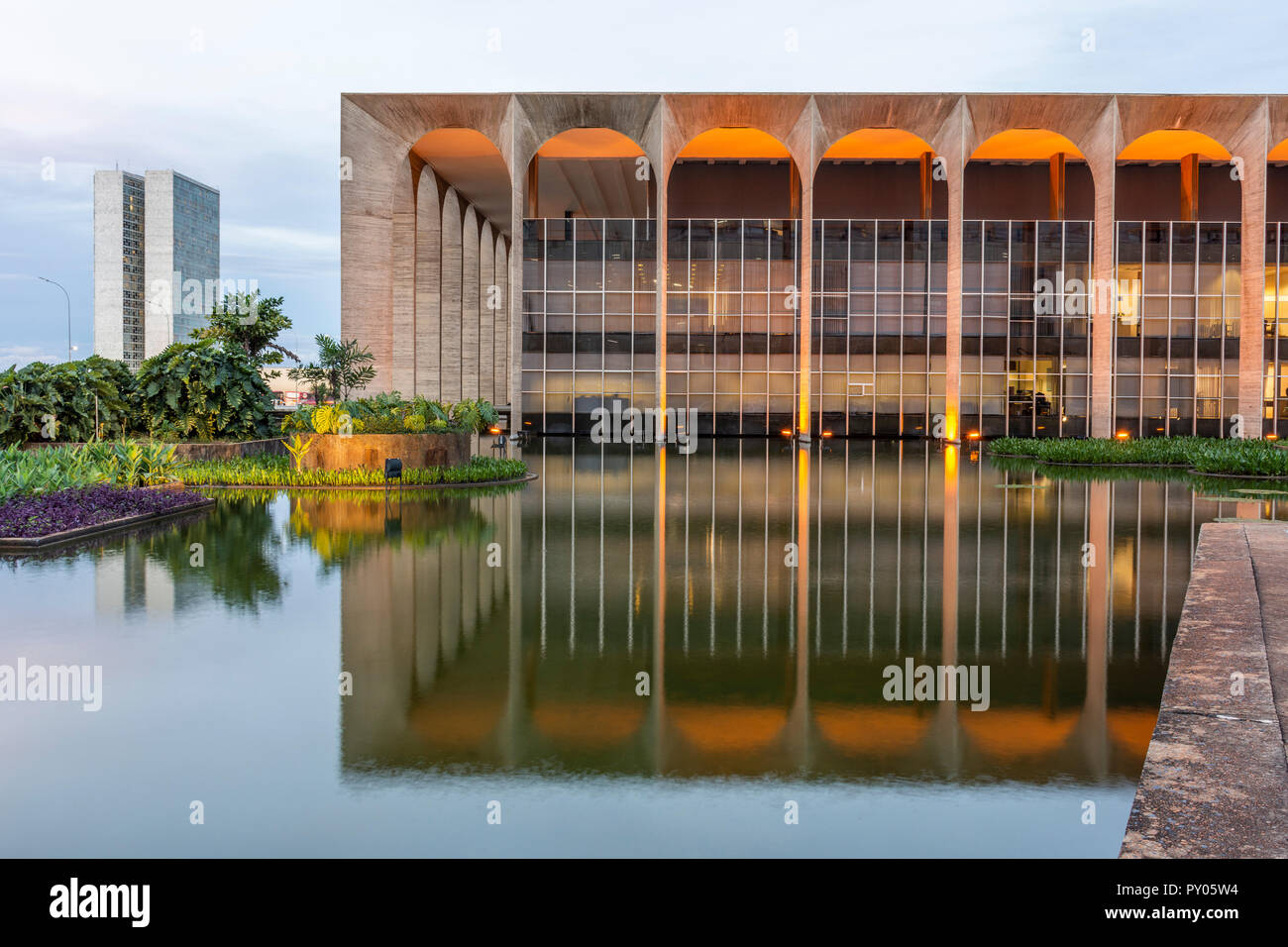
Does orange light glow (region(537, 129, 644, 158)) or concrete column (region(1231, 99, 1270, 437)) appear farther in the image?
orange light glow (region(537, 129, 644, 158))

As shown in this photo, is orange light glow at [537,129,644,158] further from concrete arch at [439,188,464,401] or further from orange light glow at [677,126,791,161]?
concrete arch at [439,188,464,401]

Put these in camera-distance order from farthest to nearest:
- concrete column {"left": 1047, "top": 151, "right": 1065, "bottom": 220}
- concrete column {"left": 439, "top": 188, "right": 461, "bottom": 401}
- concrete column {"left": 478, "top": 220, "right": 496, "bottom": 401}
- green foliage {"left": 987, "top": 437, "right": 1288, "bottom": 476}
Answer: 1. concrete column {"left": 478, "top": 220, "right": 496, "bottom": 401}
2. concrete column {"left": 439, "top": 188, "right": 461, "bottom": 401}
3. concrete column {"left": 1047, "top": 151, "right": 1065, "bottom": 220}
4. green foliage {"left": 987, "top": 437, "right": 1288, "bottom": 476}

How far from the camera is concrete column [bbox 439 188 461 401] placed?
51656 millimetres

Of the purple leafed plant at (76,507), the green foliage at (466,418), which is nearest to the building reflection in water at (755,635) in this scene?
→ the purple leafed plant at (76,507)

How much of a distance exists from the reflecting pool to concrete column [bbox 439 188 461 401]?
38026 millimetres

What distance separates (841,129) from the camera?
43812 mm

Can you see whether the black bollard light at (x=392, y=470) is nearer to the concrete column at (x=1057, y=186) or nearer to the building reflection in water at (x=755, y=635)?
the building reflection in water at (x=755, y=635)

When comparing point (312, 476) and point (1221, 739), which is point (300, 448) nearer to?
point (312, 476)

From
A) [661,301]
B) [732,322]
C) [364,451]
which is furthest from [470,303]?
[364,451]

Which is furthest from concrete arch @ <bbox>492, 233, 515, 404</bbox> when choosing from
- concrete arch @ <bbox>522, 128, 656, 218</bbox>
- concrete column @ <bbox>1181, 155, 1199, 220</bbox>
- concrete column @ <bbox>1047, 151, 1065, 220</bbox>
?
Answer: concrete column @ <bbox>1181, 155, 1199, 220</bbox>

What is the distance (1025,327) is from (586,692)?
153ft

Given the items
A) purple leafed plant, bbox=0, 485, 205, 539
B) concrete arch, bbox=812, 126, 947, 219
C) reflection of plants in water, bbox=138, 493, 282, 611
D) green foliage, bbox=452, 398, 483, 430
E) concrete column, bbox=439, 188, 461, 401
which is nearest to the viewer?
reflection of plants in water, bbox=138, 493, 282, 611
